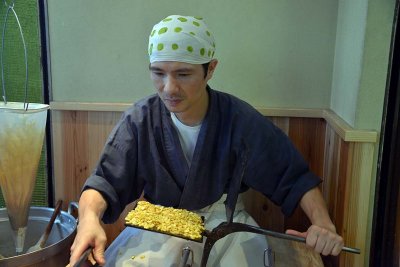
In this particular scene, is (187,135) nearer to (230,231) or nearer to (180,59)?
(180,59)

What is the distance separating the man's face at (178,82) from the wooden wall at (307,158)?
478 millimetres

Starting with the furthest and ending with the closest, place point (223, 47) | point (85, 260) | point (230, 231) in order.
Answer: point (223, 47)
point (230, 231)
point (85, 260)

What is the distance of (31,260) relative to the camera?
1.27 metres

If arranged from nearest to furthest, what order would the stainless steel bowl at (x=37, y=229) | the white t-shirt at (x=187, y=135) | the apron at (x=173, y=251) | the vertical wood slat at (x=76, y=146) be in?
1. the apron at (x=173, y=251)
2. the white t-shirt at (x=187, y=135)
3. the stainless steel bowl at (x=37, y=229)
4. the vertical wood slat at (x=76, y=146)

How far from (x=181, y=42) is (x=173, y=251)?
610 mm

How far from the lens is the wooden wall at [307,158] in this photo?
4.09 ft

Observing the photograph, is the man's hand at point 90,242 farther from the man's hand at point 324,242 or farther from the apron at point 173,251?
the man's hand at point 324,242

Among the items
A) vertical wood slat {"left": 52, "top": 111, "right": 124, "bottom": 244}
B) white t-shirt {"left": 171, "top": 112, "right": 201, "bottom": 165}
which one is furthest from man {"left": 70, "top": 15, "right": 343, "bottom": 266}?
vertical wood slat {"left": 52, "top": 111, "right": 124, "bottom": 244}

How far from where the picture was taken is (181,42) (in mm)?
1139

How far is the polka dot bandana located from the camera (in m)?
1.14

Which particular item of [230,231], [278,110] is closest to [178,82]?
[230,231]

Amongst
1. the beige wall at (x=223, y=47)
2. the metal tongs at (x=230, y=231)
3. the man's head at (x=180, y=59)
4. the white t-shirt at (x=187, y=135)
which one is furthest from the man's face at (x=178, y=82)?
the beige wall at (x=223, y=47)

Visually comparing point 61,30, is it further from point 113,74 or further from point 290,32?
point 290,32

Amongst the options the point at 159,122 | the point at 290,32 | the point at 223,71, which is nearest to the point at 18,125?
the point at 159,122
